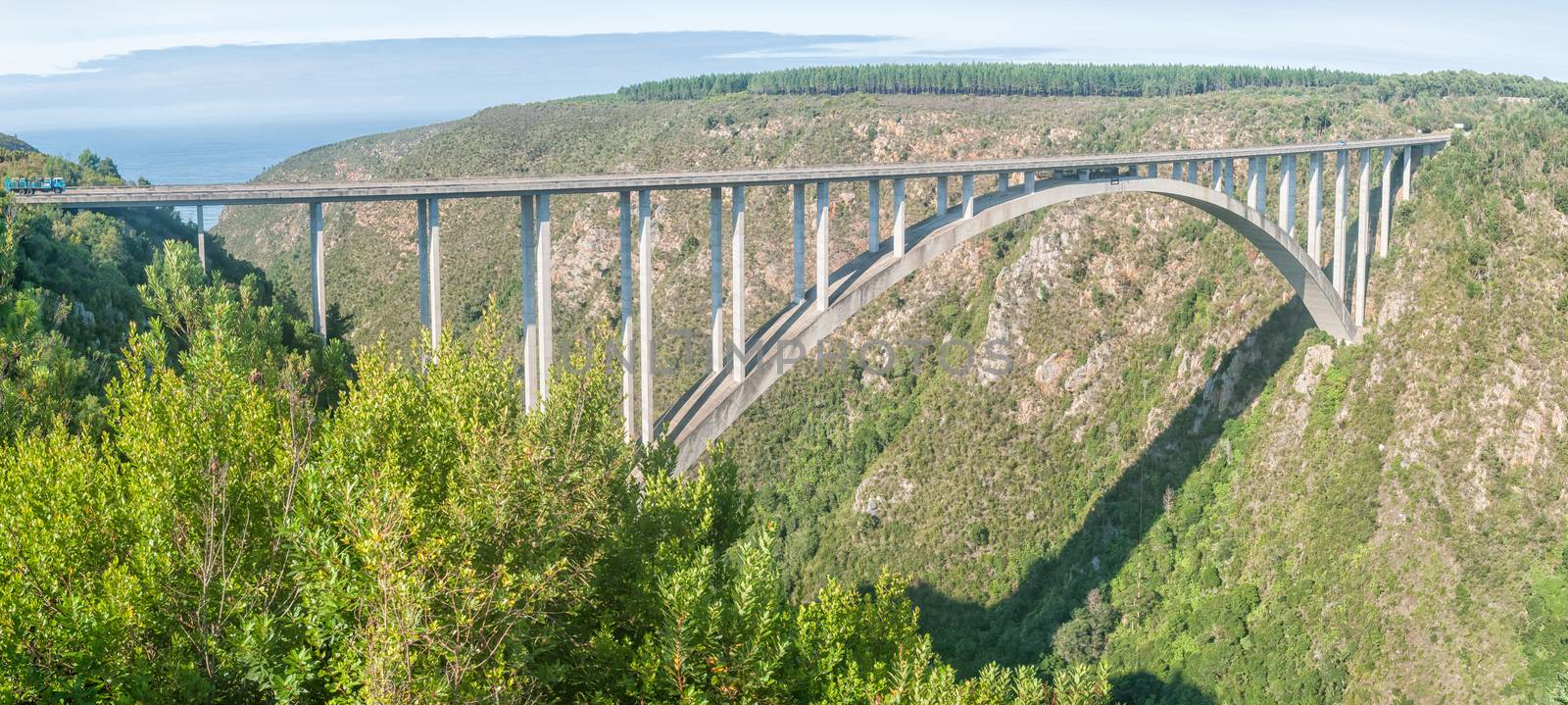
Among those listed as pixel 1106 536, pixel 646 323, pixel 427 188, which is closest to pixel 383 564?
pixel 646 323

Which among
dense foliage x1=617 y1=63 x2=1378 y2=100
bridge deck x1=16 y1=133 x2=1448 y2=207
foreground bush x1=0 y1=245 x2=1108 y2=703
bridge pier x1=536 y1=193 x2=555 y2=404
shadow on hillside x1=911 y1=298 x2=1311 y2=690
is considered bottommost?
shadow on hillside x1=911 y1=298 x2=1311 y2=690

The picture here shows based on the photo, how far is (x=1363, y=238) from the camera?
131 ft

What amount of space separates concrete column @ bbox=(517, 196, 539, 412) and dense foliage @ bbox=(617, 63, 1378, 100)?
227 feet

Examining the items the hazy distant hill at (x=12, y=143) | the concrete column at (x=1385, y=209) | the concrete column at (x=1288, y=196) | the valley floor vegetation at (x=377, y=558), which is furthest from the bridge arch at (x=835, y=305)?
the hazy distant hill at (x=12, y=143)

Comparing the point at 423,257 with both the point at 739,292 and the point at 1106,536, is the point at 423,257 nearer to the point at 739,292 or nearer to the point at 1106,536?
the point at 739,292

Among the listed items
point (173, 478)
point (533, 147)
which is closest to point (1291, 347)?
point (173, 478)

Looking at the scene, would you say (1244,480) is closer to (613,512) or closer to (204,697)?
(613,512)

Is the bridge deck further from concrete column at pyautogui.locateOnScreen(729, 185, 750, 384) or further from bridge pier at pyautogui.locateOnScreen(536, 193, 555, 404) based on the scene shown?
concrete column at pyautogui.locateOnScreen(729, 185, 750, 384)

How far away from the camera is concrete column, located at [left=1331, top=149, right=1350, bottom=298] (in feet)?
119

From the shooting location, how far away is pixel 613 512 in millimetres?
12367

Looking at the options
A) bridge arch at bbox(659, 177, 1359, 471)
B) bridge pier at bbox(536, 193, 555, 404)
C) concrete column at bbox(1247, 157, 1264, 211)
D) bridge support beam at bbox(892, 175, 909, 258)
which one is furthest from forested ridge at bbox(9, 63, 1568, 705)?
concrete column at bbox(1247, 157, 1264, 211)

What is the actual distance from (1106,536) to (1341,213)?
13616mm

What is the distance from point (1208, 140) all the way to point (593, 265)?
31.8m

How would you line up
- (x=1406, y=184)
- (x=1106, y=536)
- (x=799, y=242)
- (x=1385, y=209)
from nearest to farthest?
(x=799, y=242) → (x=1385, y=209) → (x=1406, y=184) → (x=1106, y=536)
